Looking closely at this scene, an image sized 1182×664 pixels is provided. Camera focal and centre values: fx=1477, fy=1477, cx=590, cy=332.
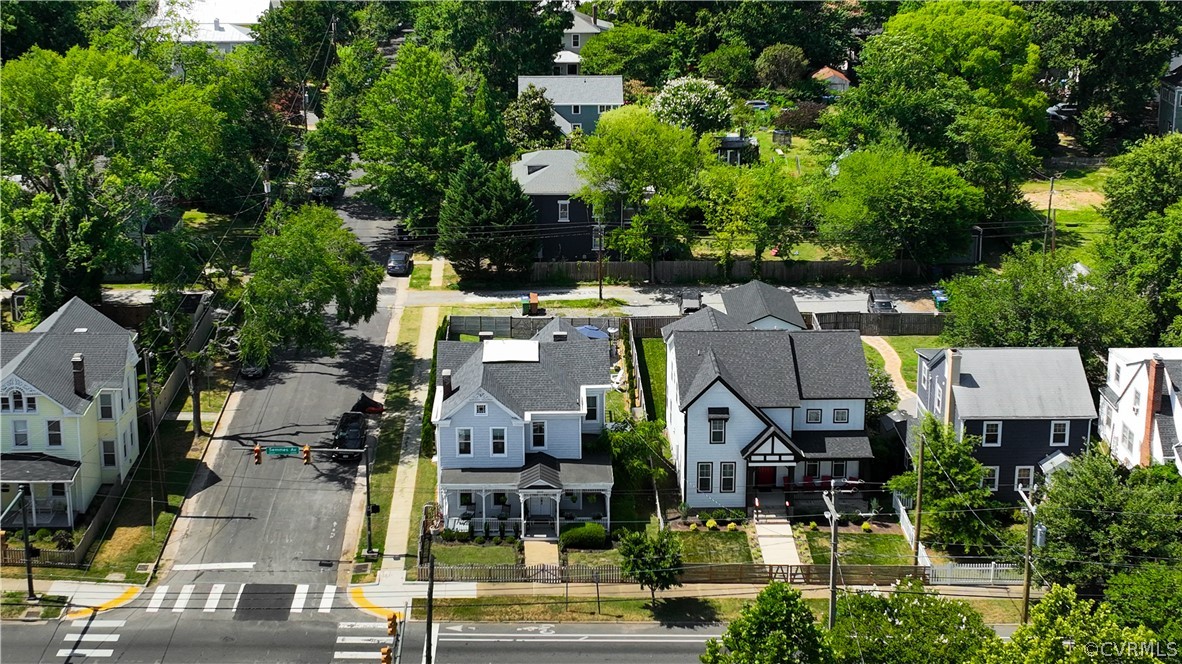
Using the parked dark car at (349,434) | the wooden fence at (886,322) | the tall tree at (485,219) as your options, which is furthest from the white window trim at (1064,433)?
the tall tree at (485,219)

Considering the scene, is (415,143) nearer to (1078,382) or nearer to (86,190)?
(86,190)

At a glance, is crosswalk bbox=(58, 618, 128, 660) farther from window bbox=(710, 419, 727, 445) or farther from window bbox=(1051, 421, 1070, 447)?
window bbox=(1051, 421, 1070, 447)

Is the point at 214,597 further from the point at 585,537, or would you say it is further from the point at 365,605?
the point at 585,537

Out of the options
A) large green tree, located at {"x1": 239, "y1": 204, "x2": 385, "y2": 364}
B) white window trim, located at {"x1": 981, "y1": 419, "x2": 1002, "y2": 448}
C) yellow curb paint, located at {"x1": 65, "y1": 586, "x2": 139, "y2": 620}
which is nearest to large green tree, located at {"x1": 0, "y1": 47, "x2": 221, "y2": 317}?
large green tree, located at {"x1": 239, "y1": 204, "x2": 385, "y2": 364}

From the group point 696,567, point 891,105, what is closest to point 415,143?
point 891,105

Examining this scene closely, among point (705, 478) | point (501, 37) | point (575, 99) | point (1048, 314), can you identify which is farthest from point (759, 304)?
point (501, 37)

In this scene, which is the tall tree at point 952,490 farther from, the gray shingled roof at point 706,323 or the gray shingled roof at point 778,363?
the gray shingled roof at point 706,323
